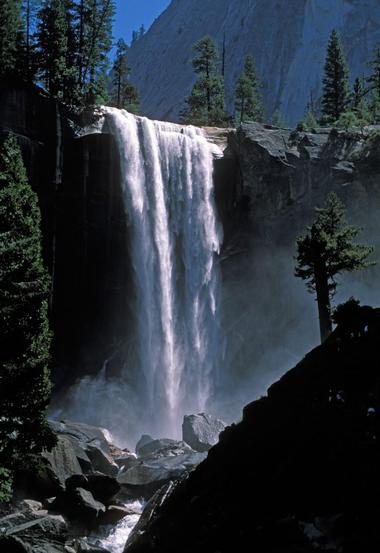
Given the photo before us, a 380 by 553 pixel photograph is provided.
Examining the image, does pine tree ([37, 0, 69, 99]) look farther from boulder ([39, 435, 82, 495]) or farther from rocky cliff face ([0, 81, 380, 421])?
boulder ([39, 435, 82, 495])

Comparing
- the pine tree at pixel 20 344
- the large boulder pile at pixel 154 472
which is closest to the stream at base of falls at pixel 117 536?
the large boulder pile at pixel 154 472

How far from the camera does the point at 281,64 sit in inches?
4688

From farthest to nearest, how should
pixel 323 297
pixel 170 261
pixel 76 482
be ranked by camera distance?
1. pixel 170 261
2. pixel 323 297
3. pixel 76 482

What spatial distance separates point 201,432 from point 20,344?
1504cm

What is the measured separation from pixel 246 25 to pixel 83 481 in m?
132

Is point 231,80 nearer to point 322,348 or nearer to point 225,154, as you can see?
point 225,154

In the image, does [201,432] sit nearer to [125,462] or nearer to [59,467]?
[125,462]

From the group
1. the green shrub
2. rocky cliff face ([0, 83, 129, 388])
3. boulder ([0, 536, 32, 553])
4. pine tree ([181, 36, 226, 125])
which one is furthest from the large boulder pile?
pine tree ([181, 36, 226, 125])

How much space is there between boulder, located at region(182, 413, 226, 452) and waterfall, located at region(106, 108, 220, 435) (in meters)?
5.86

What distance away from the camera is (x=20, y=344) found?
16125mm

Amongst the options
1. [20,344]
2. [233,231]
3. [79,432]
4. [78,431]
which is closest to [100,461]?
[79,432]

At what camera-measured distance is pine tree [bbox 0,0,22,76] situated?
34438 millimetres

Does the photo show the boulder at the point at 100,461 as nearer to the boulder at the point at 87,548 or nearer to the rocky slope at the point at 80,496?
the rocky slope at the point at 80,496

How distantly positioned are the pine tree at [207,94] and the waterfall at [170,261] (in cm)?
1388
